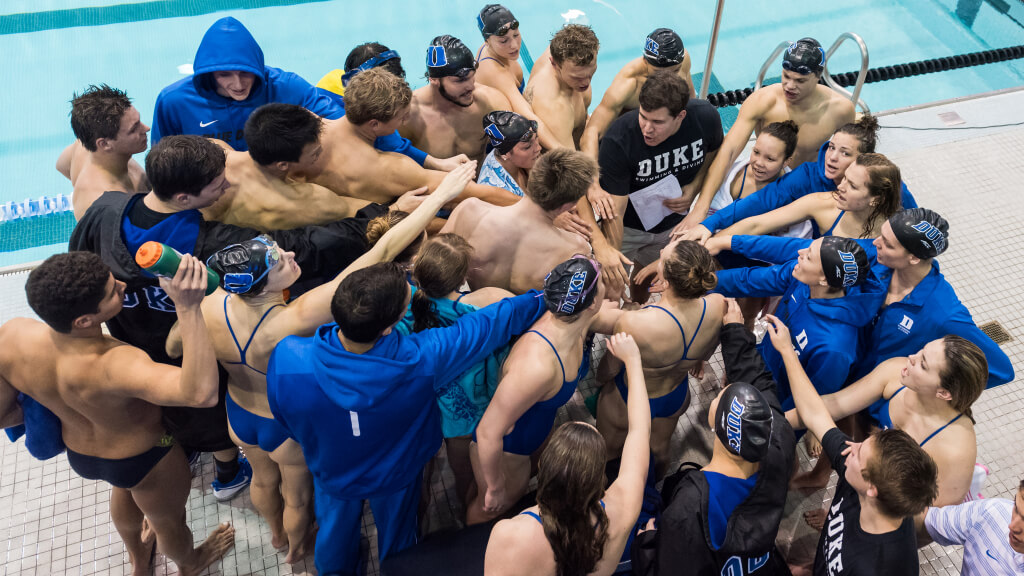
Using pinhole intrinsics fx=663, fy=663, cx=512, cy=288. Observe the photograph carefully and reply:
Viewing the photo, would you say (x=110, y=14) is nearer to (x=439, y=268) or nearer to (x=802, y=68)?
(x=439, y=268)

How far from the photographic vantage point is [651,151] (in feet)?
11.8

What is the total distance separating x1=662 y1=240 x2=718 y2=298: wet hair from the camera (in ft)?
8.68

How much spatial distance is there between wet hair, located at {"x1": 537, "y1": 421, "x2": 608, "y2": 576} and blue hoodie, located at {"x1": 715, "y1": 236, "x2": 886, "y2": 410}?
51.5 inches

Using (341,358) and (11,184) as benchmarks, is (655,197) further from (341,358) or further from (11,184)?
(11,184)

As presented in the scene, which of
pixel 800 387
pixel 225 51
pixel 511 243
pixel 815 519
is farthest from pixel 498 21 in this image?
pixel 815 519

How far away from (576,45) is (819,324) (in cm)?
202

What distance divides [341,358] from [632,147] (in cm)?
204

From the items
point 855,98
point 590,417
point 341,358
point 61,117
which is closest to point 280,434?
point 341,358

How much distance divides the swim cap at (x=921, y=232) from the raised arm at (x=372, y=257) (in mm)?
1802

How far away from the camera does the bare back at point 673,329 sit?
2.74 m

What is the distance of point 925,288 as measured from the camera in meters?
2.81

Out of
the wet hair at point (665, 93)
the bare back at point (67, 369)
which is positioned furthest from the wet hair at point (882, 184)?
the bare back at point (67, 369)

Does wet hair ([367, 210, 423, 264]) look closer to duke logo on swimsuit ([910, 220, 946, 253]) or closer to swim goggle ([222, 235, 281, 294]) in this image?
swim goggle ([222, 235, 281, 294])

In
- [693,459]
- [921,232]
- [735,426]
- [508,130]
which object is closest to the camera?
[735,426]
